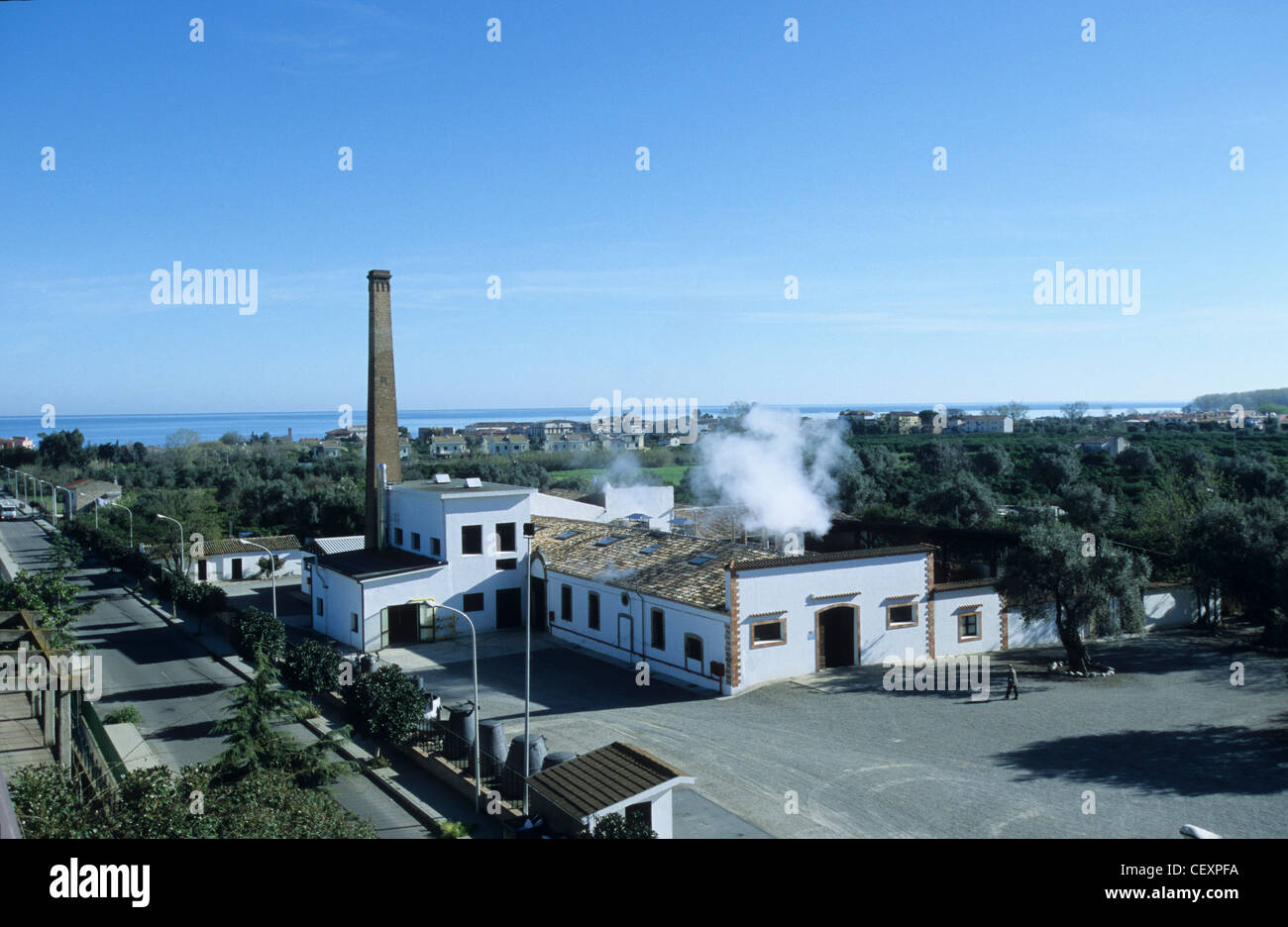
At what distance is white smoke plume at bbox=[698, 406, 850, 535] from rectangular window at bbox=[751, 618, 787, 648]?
46.8 feet

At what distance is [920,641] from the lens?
106ft

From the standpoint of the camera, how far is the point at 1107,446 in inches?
4045

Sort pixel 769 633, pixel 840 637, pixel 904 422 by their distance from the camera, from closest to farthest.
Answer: pixel 769 633 → pixel 840 637 → pixel 904 422

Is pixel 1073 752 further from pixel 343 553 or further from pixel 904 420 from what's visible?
pixel 904 420

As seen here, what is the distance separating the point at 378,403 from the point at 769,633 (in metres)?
23.9

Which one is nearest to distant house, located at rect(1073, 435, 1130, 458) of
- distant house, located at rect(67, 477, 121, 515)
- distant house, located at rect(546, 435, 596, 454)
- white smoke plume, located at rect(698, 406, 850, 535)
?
white smoke plume, located at rect(698, 406, 850, 535)

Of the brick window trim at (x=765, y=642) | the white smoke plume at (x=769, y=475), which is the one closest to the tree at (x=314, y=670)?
the brick window trim at (x=765, y=642)

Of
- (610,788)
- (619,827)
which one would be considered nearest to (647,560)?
(610,788)

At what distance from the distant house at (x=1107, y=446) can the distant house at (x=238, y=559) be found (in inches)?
3098

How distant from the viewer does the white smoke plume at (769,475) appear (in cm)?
4412

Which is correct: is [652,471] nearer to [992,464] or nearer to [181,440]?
[992,464]
